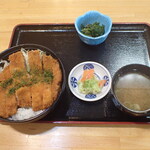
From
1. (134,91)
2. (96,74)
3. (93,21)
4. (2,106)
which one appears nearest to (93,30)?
(93,21)

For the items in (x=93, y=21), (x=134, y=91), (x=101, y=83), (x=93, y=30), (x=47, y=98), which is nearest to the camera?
(x=47, y=98)

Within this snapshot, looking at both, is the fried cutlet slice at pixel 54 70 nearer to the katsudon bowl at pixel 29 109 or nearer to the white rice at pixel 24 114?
the katsudon bowl at pixel 29 109

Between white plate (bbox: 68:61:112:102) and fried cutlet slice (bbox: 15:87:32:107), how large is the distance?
342 mm

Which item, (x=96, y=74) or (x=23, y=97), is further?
(x=96, y=74)

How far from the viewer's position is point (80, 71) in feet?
5.03

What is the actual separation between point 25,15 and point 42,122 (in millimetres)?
1294

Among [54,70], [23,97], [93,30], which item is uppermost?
[93,30]

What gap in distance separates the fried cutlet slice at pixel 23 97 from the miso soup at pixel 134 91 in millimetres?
638

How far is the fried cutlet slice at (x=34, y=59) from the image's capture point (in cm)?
139

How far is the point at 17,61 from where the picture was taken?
142cm

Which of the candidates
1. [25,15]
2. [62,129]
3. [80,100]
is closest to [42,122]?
[62,129]

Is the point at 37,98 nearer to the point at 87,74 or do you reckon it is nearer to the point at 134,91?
the point at 87,74

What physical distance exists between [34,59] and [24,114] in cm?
43

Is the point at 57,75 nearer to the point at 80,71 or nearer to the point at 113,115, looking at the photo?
the point at 80,71
